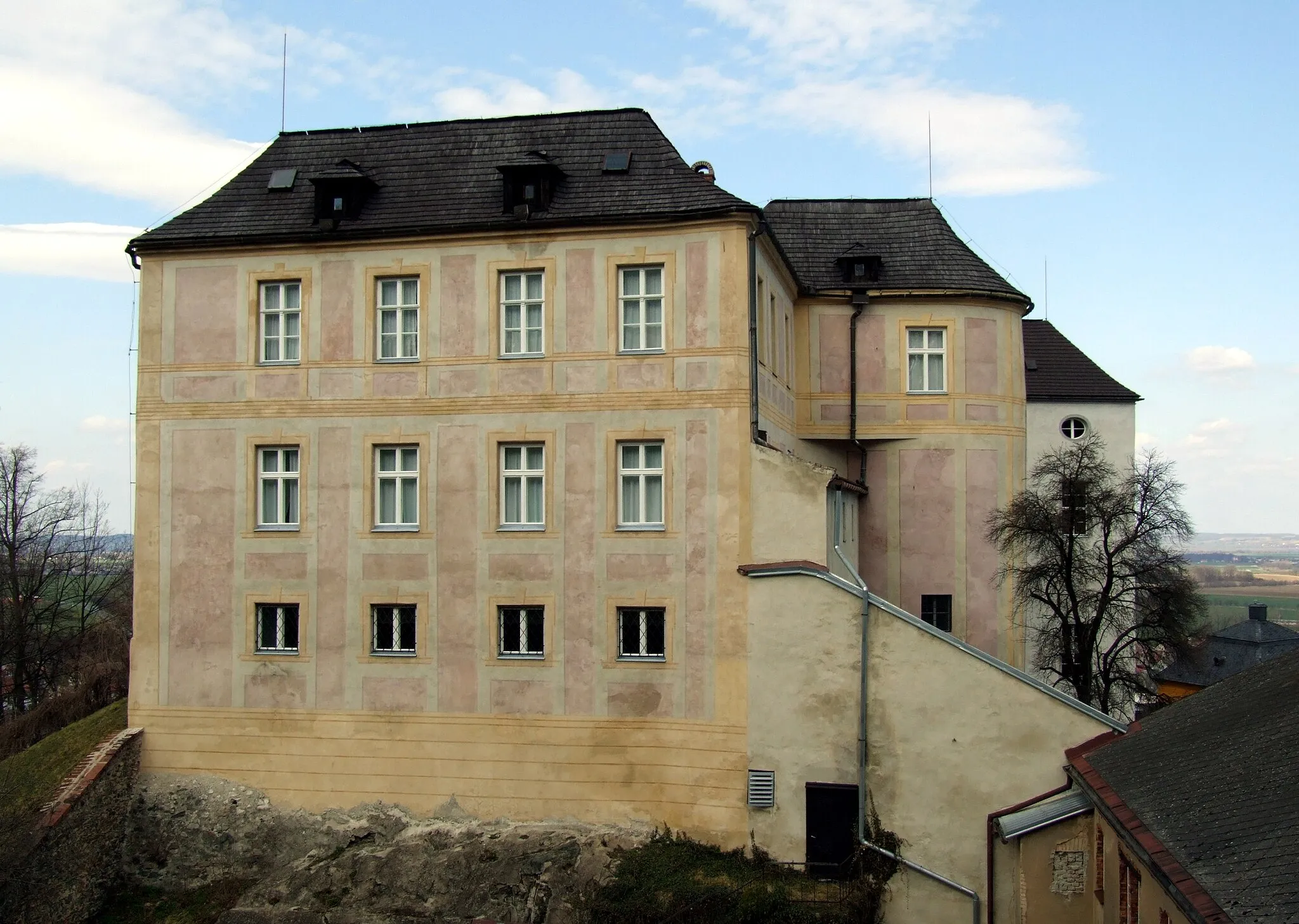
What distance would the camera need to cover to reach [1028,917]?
58.0 ft

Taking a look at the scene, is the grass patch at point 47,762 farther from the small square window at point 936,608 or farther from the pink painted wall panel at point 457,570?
the small square window at point 936,608

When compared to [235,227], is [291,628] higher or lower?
lower

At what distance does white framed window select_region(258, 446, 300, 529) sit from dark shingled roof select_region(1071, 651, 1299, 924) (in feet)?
46.5

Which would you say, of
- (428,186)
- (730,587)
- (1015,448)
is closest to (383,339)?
(428,186)

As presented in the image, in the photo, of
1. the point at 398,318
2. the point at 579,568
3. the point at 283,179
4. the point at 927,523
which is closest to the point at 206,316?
the point at 283,179

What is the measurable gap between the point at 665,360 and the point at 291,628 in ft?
27.8

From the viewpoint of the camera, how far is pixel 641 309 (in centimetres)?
2081

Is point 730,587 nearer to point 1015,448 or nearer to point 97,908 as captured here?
point 1015,448

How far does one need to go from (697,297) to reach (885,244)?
8170 mm

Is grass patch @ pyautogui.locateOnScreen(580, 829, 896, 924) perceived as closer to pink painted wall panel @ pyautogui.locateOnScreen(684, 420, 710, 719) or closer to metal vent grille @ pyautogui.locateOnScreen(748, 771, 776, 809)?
metal vent grille @ pyautogui.locateOnScreen(748, 771, 776, 809)

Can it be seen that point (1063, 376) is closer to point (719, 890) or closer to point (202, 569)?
point (719, 890)

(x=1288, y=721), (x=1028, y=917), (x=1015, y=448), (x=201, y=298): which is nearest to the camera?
(x=1288, y=721)

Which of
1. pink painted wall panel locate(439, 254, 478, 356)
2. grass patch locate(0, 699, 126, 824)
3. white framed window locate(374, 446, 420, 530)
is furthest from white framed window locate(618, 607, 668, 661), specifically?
grass patch locate(0, 699, 126, 824)

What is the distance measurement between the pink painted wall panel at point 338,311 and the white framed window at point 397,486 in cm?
197
